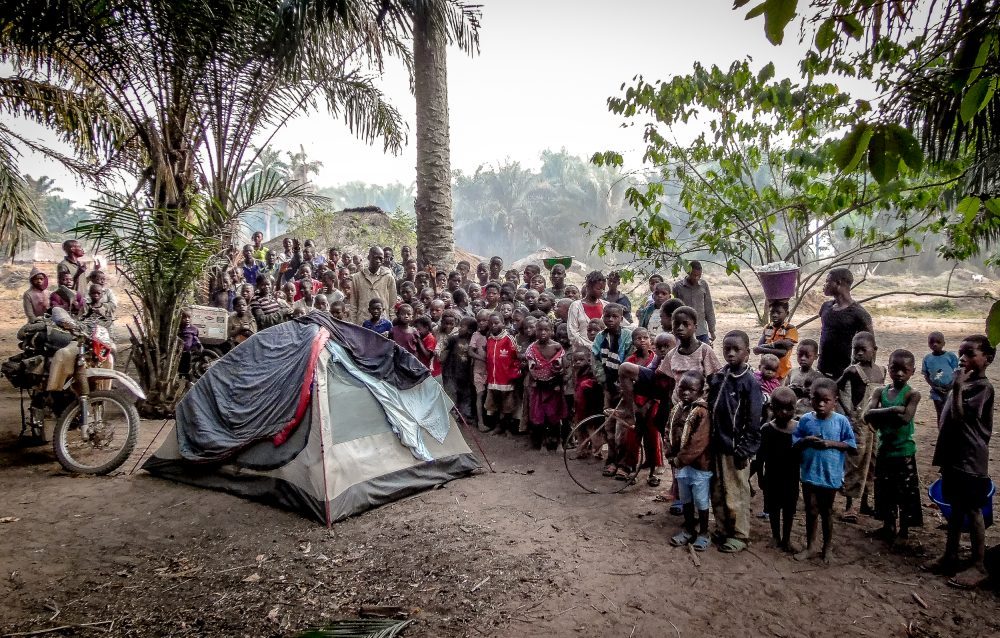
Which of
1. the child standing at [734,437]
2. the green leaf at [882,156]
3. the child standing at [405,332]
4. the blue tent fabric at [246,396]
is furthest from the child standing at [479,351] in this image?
the green leaf at [882,156]

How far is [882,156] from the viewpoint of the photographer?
4.63ft

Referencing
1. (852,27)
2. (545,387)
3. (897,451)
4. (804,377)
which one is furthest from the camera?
(545,387)

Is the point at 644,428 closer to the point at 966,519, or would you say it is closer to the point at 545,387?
the point at 545,387

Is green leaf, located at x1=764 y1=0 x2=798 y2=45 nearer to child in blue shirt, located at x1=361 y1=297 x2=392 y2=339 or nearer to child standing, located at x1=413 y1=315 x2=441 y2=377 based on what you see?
child standing, located at x1=413 y1=315 x2=441 y2=377

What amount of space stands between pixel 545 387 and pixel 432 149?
508 centimetres

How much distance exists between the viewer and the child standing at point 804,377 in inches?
170

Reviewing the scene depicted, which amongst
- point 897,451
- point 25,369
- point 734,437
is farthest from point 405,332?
point 897,451

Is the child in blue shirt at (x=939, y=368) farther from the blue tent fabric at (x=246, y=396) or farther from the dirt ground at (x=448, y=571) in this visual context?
the blue tent fabric at (x=246, y=396)

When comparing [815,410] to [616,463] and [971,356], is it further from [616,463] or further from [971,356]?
[616,463]

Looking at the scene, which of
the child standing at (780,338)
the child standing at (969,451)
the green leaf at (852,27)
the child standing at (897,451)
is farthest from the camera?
the child standing at (780,338)

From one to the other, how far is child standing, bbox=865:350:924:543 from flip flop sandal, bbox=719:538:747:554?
1031 mm

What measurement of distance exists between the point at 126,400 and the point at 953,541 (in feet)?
22.2

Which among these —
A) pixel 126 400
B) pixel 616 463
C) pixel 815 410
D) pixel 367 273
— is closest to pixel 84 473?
pixel 126 400

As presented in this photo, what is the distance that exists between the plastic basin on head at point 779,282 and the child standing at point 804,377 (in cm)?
69
